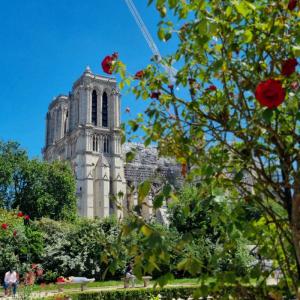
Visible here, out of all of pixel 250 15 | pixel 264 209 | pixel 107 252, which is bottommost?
pixel 107 252

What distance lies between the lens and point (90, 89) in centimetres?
7881

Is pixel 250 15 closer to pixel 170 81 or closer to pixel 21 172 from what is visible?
pixel 170 81

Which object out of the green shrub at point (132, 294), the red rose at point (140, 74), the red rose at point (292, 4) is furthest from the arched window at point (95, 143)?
the red rose at point (292, 4)

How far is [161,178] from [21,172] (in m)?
→ 54.1

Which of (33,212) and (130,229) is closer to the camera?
(130,229)

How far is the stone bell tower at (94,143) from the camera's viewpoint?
74562 mm

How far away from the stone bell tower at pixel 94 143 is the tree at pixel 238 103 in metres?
70.0

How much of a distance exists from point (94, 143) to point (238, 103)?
7581 centimetres

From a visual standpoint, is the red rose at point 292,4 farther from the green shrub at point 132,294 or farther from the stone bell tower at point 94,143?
the stone bell tower at point 94,143

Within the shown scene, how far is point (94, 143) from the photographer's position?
78500 mm

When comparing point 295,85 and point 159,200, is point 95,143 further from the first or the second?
point 159,200

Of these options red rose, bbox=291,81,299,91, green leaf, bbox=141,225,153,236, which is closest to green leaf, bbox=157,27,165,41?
red rose, bbox=291,81,299,91

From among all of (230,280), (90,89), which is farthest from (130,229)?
(90,89)

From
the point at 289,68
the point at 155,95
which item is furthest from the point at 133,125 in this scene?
the point at 289,68
